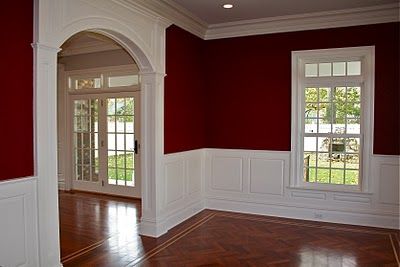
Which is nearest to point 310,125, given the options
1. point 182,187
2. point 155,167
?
point 182,187

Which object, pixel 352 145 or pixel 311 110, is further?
pixel 311 110

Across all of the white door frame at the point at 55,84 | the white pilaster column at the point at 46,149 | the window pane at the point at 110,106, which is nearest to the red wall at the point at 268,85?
the white door frame at the point at 55,84

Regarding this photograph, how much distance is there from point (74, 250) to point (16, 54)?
2.21 m

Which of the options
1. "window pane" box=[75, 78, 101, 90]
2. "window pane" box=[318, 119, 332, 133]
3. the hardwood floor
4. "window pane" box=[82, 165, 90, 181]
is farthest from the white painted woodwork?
"window pane" box=[82, 165, 90, 181]

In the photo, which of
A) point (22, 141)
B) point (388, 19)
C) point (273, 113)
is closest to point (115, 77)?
point (273, 113)

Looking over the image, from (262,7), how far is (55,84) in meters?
2.82

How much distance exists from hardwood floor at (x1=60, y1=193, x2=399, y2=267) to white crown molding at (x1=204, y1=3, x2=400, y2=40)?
2.72 m

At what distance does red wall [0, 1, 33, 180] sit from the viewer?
8.50 feet

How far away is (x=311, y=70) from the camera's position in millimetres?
5137

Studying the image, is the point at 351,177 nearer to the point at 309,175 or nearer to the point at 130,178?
the point at 309,175

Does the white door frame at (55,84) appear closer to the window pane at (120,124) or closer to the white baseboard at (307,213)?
the white baseboard at (307,213)

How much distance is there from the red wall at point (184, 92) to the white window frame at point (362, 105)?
1.43 meters

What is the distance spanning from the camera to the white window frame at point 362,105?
4738 millimetres

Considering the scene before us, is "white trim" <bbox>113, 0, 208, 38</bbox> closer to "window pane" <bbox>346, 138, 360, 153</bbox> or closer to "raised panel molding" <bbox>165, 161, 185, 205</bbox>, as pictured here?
"raised panel molding" <bbox>165, 161, 185, 205</bbox>
